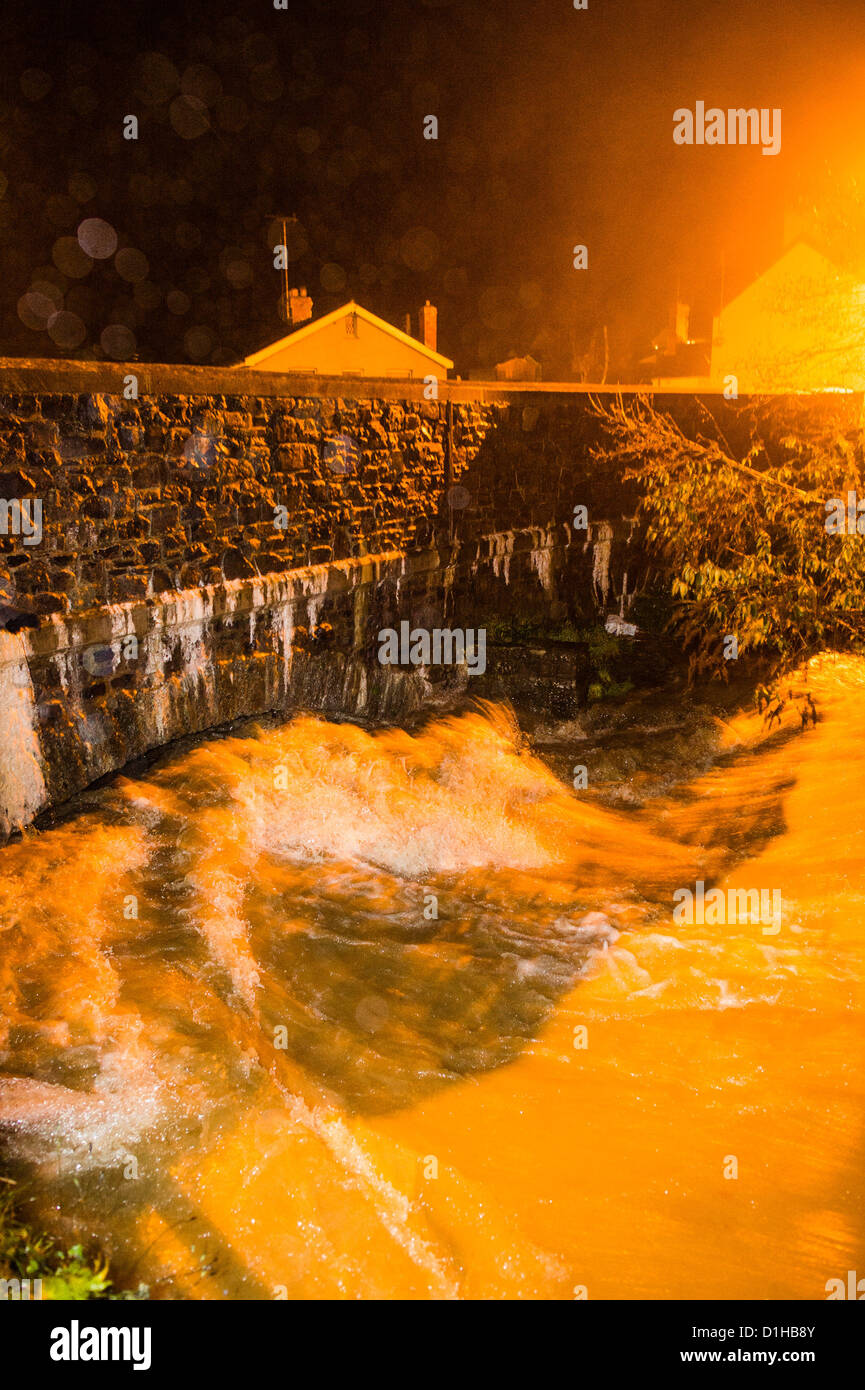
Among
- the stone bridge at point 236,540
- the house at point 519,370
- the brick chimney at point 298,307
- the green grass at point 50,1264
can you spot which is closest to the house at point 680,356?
the house at point 519,370

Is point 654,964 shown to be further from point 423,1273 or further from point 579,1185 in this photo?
point 423,1273

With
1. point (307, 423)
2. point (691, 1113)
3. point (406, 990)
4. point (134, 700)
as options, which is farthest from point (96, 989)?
point (307, 423)

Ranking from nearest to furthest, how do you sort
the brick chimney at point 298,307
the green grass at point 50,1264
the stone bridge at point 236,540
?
the green grass at point 50,1264 < the stone bridge at point 236,540 < the brick chimney at point 298,307

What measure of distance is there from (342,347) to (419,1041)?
62.1 ft

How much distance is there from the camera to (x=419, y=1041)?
187 inches

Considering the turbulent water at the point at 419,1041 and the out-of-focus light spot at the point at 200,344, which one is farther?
the out-of-focus light spot at the point at 200,344

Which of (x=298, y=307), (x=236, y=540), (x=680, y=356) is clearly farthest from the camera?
(x=680, y=356)

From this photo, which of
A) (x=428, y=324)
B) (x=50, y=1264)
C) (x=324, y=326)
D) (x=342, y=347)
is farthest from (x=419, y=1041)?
(x=428, y=324)

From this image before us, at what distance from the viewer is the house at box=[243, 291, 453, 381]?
19.4 metres

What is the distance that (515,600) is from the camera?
463 inches

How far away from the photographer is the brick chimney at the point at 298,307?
20.0 m

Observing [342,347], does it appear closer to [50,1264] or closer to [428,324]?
[428,324]

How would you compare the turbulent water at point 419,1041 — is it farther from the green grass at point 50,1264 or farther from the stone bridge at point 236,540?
the stone bridge at point 236,540

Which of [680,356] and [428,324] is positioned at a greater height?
[680,356]
